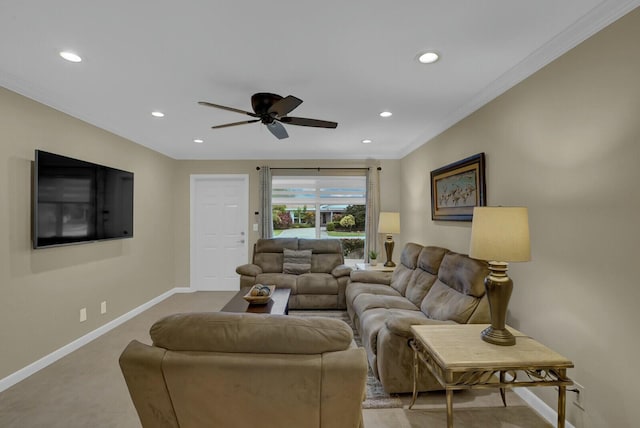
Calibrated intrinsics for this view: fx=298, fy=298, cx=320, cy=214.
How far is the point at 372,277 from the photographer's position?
13.2ft

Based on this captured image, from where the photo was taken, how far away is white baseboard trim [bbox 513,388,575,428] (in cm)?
194

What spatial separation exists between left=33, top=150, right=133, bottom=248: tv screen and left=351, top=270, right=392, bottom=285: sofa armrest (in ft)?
10.1

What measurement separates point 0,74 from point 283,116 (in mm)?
2217

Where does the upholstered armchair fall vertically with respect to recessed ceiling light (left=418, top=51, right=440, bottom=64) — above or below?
below

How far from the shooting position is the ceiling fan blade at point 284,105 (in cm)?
219

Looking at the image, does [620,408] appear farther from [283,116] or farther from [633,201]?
[283,116]

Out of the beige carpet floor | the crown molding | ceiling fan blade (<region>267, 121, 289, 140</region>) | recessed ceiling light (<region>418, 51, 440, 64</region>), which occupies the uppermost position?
recessed ceiling light (<region>418, 51, 440, 64</region>)

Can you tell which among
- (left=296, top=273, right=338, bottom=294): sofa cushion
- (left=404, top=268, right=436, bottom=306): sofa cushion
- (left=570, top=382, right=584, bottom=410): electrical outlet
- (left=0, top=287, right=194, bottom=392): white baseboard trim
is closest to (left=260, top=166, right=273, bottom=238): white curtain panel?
(left=296, top=273, right=338, bottom=294): sofa cushion

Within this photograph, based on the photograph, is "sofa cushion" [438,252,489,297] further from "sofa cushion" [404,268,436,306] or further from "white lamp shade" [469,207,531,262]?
"white lamp shade" [469,207,531,262]

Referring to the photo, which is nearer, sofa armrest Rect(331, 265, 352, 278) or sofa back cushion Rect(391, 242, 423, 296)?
sofa back cushion Rect(391, 242, 423, 296)

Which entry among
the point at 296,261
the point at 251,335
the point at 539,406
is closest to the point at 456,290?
the point at 539,406

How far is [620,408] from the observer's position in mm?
1560

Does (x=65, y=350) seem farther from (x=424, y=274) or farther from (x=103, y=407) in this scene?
(x=424, y=274)

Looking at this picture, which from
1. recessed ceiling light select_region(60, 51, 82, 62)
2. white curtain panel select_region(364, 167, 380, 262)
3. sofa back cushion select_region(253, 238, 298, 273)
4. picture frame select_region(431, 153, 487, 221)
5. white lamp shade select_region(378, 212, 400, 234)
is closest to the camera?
recessed ceiling light select_region(60, 51, 82, 62)
